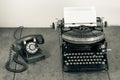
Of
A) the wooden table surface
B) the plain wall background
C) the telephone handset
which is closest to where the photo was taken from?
the wooden table surface

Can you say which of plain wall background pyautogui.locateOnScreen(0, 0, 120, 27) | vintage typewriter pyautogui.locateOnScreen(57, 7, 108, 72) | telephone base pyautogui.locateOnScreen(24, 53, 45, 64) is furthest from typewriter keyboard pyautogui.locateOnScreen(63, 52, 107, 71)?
plain wall background pyautogui.locateOnScreen(0, 0, 120, 27)

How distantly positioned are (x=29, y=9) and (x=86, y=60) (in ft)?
2.13

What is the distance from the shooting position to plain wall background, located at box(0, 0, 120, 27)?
194cm

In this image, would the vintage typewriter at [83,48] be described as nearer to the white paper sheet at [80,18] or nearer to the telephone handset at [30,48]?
the white paper sheet at [80,18]

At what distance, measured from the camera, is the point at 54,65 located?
162cm

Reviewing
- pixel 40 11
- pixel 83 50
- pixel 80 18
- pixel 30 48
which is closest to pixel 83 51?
pixel 83 50

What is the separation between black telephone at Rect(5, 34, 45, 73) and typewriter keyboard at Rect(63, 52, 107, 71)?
19 cm

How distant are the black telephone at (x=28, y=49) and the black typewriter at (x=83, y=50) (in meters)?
0.17

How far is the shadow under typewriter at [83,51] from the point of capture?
1556 millimetres

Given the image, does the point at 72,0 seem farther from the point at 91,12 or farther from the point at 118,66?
the point at 118,66

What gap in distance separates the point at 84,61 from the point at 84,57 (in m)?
0.02

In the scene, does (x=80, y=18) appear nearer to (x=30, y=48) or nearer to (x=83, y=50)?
(x=83, y=50)

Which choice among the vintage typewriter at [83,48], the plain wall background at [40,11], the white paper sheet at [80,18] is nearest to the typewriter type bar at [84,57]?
the vintage typewriter at [83,48]

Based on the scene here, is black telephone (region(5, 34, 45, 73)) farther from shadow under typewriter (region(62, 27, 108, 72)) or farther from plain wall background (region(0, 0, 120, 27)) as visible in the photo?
plain wall background (region(0, 0, 120, 27))
